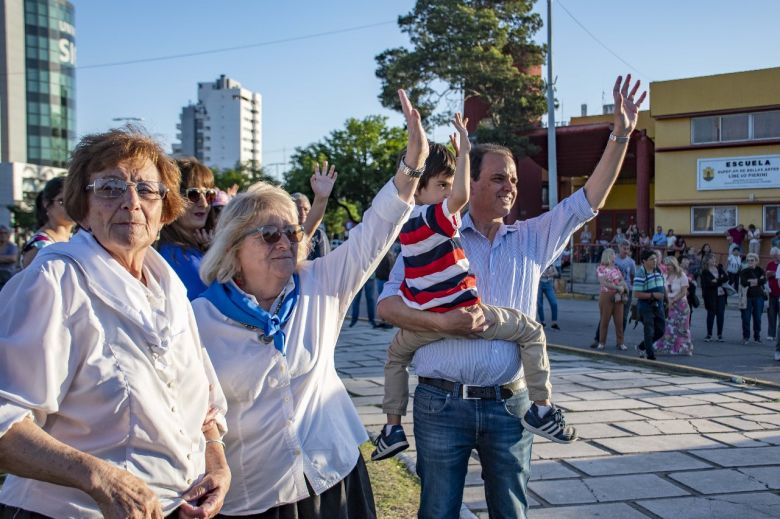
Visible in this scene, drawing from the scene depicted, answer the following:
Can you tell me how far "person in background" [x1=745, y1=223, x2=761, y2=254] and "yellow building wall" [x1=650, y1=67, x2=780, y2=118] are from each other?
14.9ft

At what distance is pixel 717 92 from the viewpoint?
2720 centimetres

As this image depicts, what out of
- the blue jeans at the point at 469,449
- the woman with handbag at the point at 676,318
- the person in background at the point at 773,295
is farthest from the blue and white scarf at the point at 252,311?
the person in background at the point at 773,295

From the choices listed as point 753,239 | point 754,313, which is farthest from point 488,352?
point 753,239

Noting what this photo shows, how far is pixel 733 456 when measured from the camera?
18.7 ft

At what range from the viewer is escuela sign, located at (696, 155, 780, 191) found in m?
26.4

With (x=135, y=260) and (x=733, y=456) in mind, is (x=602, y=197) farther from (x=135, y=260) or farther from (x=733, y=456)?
(x=733, y=456)

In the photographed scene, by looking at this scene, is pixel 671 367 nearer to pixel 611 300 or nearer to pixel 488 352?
pixel 611 300

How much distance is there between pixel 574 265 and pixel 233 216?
2362 cm

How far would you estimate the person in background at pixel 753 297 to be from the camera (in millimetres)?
13328

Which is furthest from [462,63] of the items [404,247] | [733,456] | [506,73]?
[404,247]

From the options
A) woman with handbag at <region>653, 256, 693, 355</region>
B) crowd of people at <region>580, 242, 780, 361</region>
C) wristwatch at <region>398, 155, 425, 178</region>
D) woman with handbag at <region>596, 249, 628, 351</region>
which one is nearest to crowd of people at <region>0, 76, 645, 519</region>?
wristwatch at <region>398, 155, 425, 178</region>

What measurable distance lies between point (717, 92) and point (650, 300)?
19.0 meters

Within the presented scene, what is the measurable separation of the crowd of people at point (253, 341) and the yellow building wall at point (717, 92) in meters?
26.3

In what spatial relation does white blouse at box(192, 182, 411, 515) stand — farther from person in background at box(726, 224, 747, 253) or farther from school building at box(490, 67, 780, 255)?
school building at box(490, 67, 780, 255)
